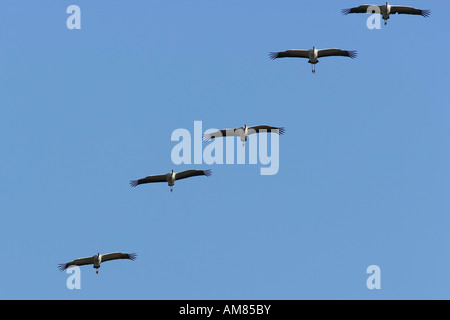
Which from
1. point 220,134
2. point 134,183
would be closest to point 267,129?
point 220,134

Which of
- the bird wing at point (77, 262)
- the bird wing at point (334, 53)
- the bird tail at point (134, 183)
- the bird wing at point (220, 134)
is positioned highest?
the bird wing at point (334, 53)

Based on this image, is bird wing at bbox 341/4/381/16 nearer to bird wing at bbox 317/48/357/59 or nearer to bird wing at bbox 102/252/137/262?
bird wing at bbox 317/48/357/59

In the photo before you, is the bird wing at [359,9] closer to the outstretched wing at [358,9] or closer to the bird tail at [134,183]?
the outstretched wing at [358,9]

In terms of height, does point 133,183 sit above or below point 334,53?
below

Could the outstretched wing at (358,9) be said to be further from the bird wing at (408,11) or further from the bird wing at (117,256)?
the bird wing at (117,256)

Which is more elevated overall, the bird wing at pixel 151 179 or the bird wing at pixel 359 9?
the bird wing at pixel 359 9

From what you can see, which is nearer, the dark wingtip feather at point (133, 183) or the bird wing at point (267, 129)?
the bird wing at point (267, 129)

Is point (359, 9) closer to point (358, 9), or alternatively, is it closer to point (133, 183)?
point (358, 9)

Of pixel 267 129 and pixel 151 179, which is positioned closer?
pixel 267 129

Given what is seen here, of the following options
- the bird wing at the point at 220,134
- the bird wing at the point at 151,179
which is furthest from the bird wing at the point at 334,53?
the bird wing at the point at 151,179
